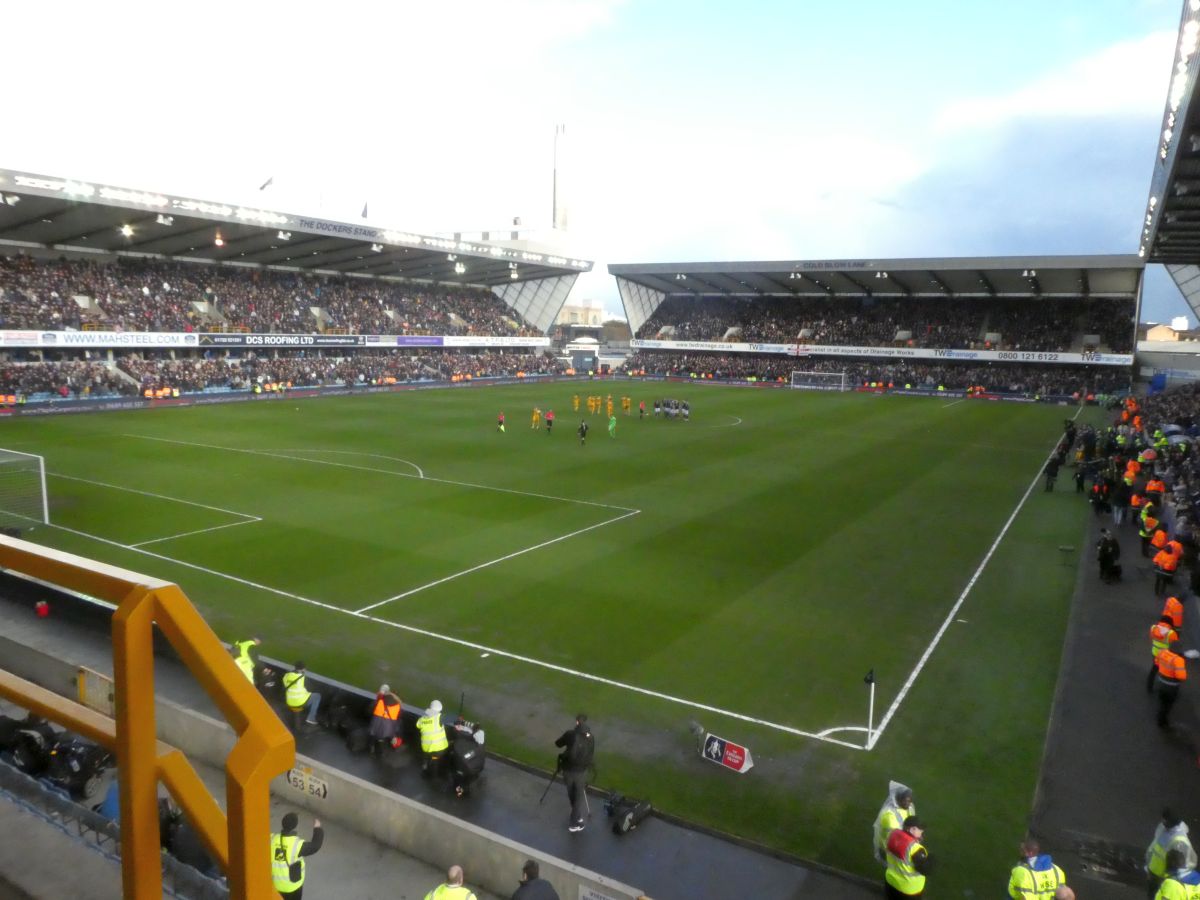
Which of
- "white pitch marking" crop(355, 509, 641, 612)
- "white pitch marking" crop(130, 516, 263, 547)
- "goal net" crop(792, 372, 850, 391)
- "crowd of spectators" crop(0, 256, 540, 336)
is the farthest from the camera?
"goal net" crop(792, 372, 850, 391)

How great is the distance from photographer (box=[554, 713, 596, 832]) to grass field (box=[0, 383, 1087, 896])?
113 cm

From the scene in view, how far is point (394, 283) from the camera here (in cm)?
7962

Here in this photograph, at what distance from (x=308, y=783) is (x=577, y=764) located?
284 cm

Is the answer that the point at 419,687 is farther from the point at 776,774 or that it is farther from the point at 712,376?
the point at 712,376

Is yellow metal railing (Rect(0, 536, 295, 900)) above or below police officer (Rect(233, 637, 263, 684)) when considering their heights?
above

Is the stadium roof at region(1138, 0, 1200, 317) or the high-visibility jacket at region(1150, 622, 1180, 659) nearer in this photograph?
the high-visibility jacket at region(1150, 622, 1180, 659)

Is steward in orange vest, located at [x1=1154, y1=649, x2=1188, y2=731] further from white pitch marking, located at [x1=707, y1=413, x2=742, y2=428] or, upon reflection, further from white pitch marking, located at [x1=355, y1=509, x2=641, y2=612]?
white pitch marking, located at [x1=707, y1=413, x2=742, y2=428]

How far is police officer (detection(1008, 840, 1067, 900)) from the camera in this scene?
23.2ft

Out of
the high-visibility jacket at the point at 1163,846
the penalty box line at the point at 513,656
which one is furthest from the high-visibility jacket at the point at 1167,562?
the high-visibility jacket at the point at 1163,846

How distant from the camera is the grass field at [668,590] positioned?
34.8 feet

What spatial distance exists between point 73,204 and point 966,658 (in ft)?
158

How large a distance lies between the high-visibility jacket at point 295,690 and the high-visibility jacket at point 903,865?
23.8 feet

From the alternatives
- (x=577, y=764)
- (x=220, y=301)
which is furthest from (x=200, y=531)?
(x=220, y=301)

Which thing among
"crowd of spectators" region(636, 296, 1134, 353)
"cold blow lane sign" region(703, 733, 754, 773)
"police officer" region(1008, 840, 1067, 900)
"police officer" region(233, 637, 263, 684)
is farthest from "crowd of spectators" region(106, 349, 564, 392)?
"police officer" region(1008, 840, 1067, 900)
